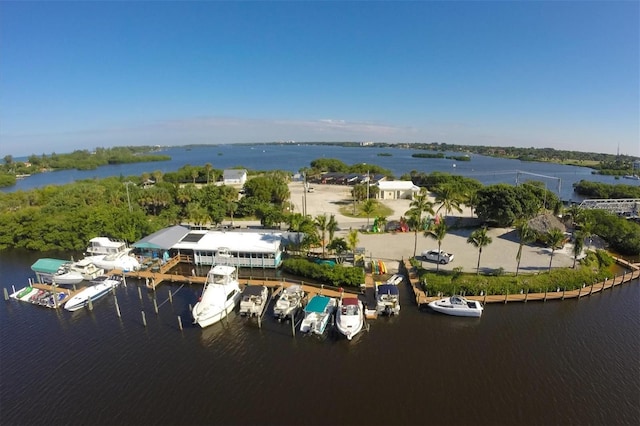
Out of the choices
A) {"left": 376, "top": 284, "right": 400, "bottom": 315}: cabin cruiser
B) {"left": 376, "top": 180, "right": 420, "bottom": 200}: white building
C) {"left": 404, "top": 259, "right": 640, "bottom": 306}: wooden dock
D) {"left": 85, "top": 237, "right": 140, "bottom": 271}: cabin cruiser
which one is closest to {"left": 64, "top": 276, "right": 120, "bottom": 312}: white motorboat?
{"left": 85, "top": 237, "right": 140, "bottom": 271}: cabin cruiser

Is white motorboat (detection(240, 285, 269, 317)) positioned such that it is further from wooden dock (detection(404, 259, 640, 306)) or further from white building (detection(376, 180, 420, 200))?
white building (detection(376, 180, 420, 200))

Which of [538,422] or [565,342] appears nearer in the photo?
[538,422]

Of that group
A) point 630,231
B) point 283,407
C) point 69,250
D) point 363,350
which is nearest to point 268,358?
point 283,407

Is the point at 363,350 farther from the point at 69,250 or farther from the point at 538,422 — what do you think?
the point at 69,250

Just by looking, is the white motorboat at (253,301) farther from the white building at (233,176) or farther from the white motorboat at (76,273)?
the white building at (233,176)

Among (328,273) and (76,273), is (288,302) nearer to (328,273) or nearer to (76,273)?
(328,273)
